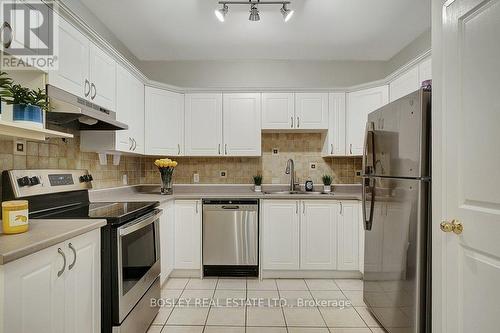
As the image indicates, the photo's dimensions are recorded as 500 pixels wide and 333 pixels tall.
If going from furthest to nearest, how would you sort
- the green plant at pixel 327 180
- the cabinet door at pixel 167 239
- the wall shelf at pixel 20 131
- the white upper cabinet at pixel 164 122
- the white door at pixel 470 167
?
the green plant at pixel 327 180 < the white upper cabinet at pixel 164 122 < the cabinet door at pixel 167 239 < the wall shelf at pixel 20 131 < the white door at pixel 470 167

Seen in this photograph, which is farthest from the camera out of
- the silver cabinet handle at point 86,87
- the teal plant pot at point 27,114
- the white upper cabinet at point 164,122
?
the white upper cabinet at point 164,122

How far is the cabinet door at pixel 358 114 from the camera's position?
10.5ft

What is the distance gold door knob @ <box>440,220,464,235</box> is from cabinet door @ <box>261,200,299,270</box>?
1.75 meters

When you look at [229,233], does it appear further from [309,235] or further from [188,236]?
[309,235]

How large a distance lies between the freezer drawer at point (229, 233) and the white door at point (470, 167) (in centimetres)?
185

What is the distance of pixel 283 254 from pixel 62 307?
2.23 m

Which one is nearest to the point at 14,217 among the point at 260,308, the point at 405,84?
the point at 260,308

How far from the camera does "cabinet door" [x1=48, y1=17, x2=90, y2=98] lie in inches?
68.1

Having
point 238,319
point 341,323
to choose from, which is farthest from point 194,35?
point 341,323

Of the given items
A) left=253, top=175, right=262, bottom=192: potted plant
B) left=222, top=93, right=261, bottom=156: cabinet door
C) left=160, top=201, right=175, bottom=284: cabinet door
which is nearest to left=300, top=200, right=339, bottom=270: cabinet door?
left=253, top=175, right=262, bottom=192: potted plant

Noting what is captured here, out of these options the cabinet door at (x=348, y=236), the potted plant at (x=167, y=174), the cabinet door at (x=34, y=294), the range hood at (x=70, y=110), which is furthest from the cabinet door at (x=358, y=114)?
the cabinet door at (x=34, y=294)

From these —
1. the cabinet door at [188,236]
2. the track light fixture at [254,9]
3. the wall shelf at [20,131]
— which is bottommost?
the cabinet door at [188,236]

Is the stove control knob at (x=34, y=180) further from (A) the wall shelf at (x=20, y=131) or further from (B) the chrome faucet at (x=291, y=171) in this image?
(B) the chrome faucet at (x=291, y=171)

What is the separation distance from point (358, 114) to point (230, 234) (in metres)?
2.06
